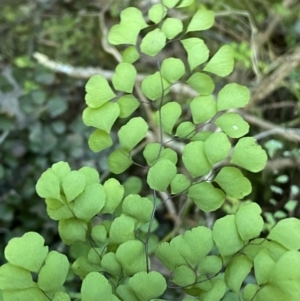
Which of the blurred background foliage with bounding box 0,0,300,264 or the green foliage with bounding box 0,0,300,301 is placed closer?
the green foliage with bounding box 0,0,300,301

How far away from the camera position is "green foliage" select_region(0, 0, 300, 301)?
13.4 inches

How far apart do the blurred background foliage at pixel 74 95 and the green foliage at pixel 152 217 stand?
0.30m

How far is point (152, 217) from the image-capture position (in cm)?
41

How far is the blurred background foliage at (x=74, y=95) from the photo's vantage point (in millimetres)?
842

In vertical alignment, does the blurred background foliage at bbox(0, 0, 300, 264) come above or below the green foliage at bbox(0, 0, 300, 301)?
below

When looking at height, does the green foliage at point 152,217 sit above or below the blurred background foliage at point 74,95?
above

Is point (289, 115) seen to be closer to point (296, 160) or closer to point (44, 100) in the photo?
point (296, 160)

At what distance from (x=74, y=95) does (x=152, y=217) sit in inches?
27.6

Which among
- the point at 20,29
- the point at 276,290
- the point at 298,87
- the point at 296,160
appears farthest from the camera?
the point at 20,29

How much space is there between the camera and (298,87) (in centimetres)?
96

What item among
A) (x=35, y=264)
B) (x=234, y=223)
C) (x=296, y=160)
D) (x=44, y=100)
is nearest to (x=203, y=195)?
(x=234, y=223)

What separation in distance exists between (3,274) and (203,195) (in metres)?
0.18

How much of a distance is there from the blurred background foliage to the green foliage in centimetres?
30

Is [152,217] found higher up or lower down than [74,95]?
higher up
